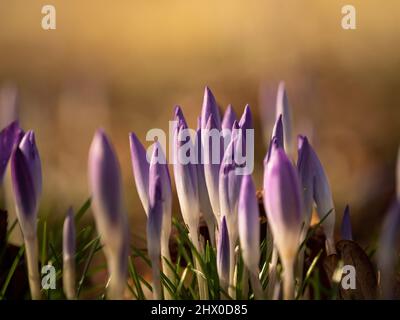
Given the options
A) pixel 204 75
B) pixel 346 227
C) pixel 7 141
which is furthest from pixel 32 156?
pixel 204 75

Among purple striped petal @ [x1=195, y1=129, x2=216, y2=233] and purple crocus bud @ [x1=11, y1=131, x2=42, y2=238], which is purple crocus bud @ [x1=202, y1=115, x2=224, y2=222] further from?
purple crocus bud @ [x1=11, y1=131, x2=42, y2=238]

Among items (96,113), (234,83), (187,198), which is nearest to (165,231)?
(187,198)

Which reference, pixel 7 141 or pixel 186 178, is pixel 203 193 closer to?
pixel 186 178

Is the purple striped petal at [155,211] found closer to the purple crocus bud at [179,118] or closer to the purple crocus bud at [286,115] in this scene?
the purple crocus bud at [179,118]

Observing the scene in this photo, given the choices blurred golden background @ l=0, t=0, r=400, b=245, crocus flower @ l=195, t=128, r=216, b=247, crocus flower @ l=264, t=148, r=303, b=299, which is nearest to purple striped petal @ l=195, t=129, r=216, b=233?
crocus flower @ l=195, t=128, r=216, b=247

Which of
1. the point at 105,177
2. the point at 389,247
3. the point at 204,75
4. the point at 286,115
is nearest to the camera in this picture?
the point at 105,177

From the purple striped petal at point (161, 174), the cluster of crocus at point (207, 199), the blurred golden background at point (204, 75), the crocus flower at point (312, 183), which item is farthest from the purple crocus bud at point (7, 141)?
the blurred golden background at point (204, 75)

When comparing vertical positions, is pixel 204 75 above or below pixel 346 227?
above
